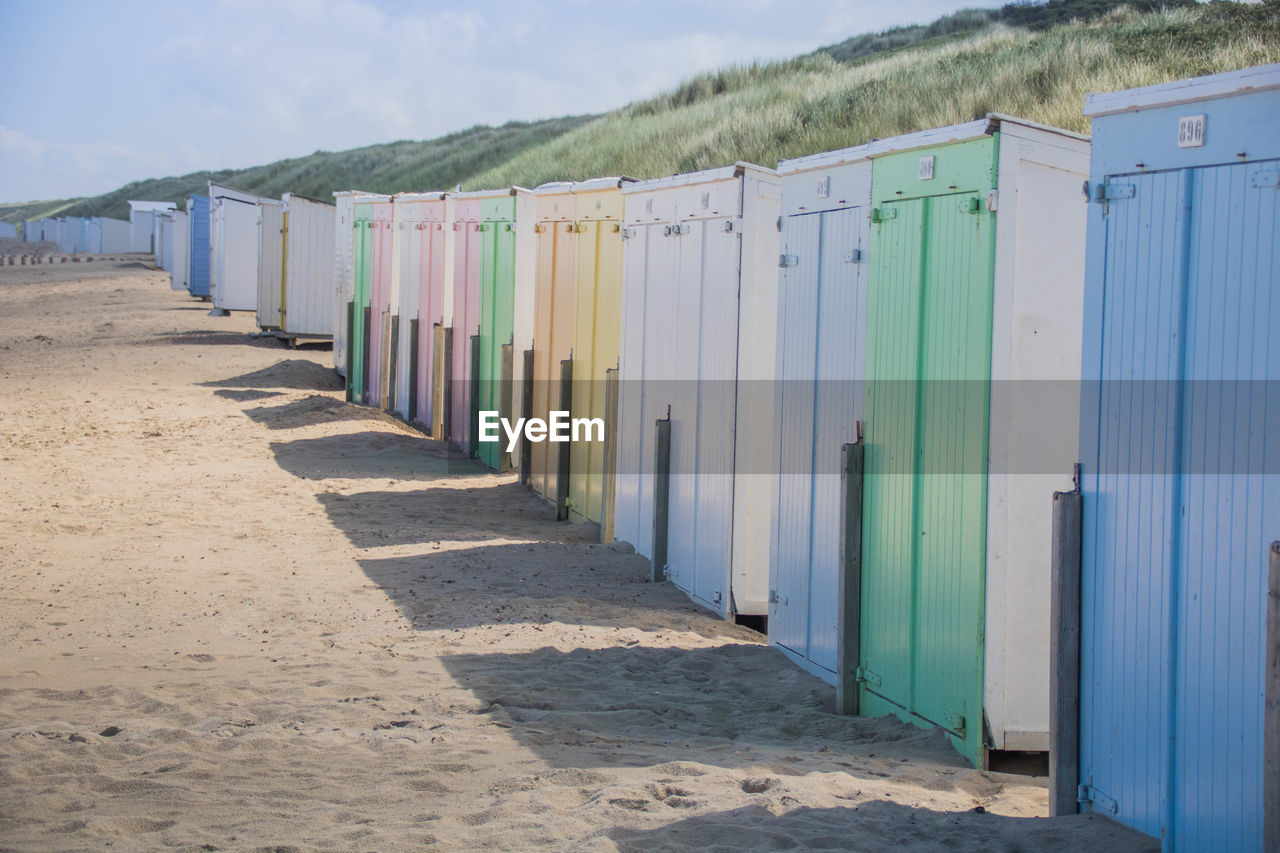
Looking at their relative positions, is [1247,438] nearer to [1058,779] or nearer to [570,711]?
[1058,779]

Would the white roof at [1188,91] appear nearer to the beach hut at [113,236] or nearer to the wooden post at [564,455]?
the wooden post at [564,455]

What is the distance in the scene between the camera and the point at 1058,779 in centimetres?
390

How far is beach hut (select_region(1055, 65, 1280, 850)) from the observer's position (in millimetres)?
3270

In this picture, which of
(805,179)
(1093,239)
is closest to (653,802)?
(1093,239)

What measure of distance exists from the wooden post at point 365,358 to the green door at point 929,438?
12.3 metres

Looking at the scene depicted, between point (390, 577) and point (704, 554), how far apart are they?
2.05 m

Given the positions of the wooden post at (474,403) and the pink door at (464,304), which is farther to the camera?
the pink door at (464,304)

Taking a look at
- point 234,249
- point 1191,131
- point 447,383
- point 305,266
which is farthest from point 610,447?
point 234,249

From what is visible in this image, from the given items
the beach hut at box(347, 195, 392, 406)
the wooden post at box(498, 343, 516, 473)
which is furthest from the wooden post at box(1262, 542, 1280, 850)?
the beach hut at box(347, 195, 392, 406)

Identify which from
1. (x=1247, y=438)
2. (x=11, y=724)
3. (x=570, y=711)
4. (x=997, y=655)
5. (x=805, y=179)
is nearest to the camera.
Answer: (x=1247, y=438)

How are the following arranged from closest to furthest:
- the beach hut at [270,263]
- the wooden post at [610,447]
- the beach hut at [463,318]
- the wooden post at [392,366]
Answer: the wooden post at [610,447]
the beach hut at [463,318]
the wooden post at [392,366]
the beach hut at [270,263]

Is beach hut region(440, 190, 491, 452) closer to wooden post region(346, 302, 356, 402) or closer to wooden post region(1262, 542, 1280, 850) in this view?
wooden post region(346, 302, 356, 402)

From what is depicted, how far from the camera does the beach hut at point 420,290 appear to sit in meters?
13.9

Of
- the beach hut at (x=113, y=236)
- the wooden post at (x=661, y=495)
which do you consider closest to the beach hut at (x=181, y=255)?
the beach hut at (x=113, y=236)
